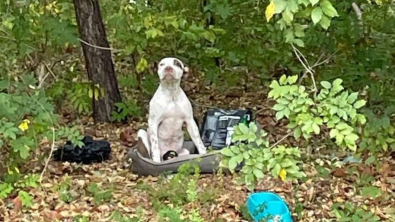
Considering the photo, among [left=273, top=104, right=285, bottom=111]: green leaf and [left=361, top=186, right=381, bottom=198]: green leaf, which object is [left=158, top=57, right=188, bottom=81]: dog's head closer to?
[left=361, top=186, right=381, bottom=198]: green leaf

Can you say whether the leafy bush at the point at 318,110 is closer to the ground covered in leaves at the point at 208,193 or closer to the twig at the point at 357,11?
the ground covered in leaves at the point at 208,193

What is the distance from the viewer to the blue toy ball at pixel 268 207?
156 inches

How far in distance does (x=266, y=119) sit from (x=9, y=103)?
2525 mm

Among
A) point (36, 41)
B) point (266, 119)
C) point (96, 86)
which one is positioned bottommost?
point (266, 119)

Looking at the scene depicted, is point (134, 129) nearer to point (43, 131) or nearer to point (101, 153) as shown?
point (101, 153)

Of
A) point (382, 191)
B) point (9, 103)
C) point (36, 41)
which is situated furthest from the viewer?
point (36, 41)

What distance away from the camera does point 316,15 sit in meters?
2.78

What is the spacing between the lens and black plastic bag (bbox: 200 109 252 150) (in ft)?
17.3

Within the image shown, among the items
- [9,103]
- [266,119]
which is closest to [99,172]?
[9,103]

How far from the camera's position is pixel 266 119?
20.3 ft

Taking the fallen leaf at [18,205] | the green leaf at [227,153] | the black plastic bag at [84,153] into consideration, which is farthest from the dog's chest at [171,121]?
the green leaf at [227,153]

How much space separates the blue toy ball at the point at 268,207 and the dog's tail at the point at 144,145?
1066 mm

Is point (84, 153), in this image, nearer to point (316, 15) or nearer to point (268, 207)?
point (268, 207)

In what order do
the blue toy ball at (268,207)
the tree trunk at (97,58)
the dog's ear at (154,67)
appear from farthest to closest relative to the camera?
the dog's ear at (154,67)
the tree trunk at (97,58)
the blue toy ball at (268,207)
